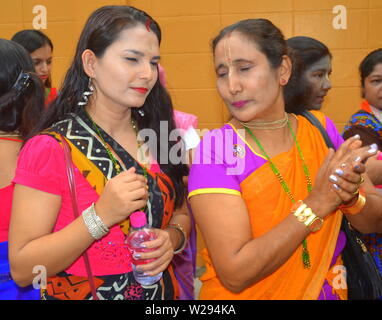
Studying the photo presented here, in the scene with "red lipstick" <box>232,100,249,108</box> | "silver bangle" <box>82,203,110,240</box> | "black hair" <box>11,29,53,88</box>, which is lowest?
"silver bangle" <box>82,203,110,240</box>

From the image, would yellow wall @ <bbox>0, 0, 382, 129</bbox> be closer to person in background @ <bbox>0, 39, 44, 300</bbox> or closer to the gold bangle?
person in background @ <bbox>0, 39, 44, 300</bbox>

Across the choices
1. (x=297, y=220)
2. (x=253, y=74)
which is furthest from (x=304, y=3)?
(x=297, y=220)

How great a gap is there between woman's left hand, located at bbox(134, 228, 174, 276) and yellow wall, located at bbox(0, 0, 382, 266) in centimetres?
322

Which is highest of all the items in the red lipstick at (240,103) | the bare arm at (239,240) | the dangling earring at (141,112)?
the red lipstick at (240,103)

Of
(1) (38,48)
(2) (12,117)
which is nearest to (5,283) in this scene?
(2) (12,117)

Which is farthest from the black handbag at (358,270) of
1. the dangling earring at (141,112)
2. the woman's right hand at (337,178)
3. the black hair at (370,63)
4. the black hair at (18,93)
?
the black hair at (370,63)

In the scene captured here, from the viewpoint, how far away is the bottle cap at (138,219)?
4.68ft

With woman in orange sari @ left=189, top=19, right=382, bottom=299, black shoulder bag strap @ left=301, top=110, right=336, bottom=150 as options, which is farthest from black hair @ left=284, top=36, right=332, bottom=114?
woman in orange sari @ left=189, top=19, right=382, bottom=299

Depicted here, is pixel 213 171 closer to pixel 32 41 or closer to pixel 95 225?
pixel 95 225

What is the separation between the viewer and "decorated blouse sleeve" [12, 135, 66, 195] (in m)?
1.36

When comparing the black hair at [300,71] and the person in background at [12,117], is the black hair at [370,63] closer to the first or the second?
the black hair at [300,71]

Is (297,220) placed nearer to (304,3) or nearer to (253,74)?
(253,74)

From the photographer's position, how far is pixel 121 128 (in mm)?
1670
